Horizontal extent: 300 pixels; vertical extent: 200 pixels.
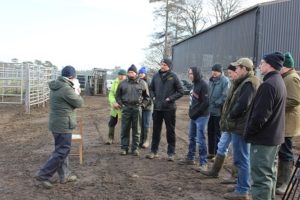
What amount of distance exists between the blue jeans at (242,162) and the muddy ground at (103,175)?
0.38 metres

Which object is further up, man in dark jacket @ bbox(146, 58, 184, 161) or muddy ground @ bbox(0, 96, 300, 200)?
man in dark jacket @ bbox(146, 58, 184, 161)

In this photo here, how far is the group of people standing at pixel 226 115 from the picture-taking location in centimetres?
530

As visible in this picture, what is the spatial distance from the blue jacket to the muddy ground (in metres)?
1.08

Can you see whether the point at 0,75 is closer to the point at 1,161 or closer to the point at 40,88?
the point at 40,88

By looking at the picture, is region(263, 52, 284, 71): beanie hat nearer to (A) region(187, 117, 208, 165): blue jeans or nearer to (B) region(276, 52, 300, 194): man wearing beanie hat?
(B) region(276, 52, 300, 194): man wearing beanie hat

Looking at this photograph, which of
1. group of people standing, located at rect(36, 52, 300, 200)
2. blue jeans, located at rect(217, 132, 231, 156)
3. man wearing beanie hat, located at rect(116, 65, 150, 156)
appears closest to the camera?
group of people standing, located at rect(36, 52, 300, 200)

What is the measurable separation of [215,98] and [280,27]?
20933mm

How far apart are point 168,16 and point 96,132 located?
46084 mm

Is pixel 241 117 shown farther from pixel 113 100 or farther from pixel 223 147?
pixel 113 100

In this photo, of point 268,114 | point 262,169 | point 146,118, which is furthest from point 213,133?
point 268,114

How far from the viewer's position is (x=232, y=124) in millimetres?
6512

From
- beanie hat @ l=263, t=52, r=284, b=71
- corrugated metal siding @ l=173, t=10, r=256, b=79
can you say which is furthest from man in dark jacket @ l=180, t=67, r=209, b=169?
corrugated metal siding @ l=173, t=10, r=256, b=79

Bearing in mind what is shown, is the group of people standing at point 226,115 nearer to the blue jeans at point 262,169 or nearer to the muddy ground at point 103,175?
the blue jeans at point 262,169

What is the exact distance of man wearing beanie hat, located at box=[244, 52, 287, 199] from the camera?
521 cm
